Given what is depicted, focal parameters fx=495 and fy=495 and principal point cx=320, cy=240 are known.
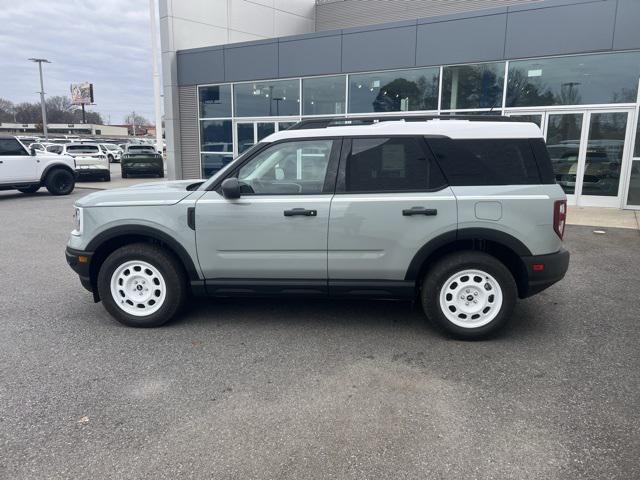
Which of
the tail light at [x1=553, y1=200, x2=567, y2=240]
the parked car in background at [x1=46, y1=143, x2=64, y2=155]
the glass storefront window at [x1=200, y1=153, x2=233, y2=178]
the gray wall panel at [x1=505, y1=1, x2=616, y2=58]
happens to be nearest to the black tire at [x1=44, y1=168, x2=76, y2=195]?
the glass storefront window at [x1=200, y1=153, x2=233, y2=178]

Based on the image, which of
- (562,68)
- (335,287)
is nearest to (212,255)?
(335,287)

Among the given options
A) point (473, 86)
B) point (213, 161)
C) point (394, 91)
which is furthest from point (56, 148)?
point (473, 86)

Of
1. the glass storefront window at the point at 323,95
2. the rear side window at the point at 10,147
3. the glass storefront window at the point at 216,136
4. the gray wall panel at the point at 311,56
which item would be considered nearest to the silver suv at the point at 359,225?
the glass storefront window at the point at 323,95

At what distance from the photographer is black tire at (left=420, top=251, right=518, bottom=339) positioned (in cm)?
420

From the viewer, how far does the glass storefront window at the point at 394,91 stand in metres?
13.3

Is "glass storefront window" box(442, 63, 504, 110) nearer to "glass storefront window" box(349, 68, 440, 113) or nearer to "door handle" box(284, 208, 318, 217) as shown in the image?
"glass storefront window" box(349, 68, 440, 113)

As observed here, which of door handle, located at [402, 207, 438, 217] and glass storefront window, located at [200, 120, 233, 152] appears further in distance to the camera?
glass storefront window, located at [200, 120, 233, 152]

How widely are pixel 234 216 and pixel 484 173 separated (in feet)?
7.15

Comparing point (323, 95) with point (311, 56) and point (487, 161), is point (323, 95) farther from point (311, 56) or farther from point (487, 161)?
point (487, 161)

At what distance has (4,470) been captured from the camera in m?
2.60

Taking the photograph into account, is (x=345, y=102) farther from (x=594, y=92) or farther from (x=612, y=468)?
(x=612, y=468)

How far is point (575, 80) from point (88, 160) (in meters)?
17.7

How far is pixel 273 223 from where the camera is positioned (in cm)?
430

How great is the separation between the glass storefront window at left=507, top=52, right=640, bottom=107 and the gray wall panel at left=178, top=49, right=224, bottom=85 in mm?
9446
